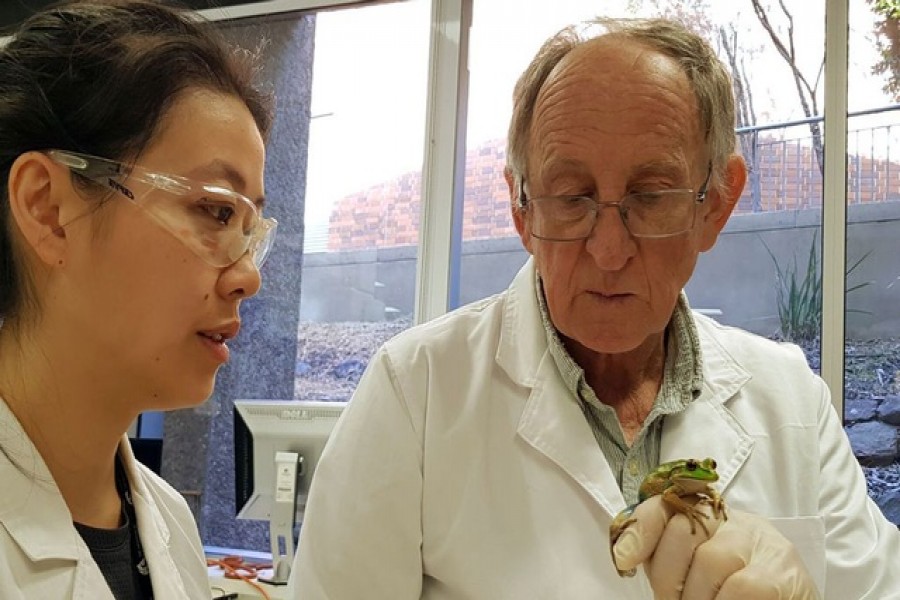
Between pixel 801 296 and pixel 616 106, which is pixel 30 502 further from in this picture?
pixel 801 296

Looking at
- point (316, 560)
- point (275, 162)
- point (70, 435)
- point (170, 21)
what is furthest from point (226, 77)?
point (275, 162)

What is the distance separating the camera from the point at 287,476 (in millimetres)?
2605

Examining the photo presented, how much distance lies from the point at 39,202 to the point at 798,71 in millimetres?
2821

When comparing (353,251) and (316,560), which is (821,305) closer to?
(353,251)

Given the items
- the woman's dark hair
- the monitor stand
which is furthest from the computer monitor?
the woman's dark hair

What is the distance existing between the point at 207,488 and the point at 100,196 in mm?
2902

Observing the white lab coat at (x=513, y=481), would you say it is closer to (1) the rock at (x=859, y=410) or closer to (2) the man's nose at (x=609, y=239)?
(2) the man's nose at (x=609, y=239)

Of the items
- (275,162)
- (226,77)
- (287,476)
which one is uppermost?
(275,162)

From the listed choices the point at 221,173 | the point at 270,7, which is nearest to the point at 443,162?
the point at 270,7

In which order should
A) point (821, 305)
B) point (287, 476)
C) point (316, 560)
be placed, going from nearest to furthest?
point (316, 560) < point (287, 476) < point (821, 305)

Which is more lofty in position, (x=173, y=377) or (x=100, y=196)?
(x=100, y=196)

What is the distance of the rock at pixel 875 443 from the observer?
280 centimetres

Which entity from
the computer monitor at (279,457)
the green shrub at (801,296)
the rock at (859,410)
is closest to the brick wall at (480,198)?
the green shrub at (801,296)

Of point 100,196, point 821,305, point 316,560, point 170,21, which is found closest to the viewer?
point 100,196
